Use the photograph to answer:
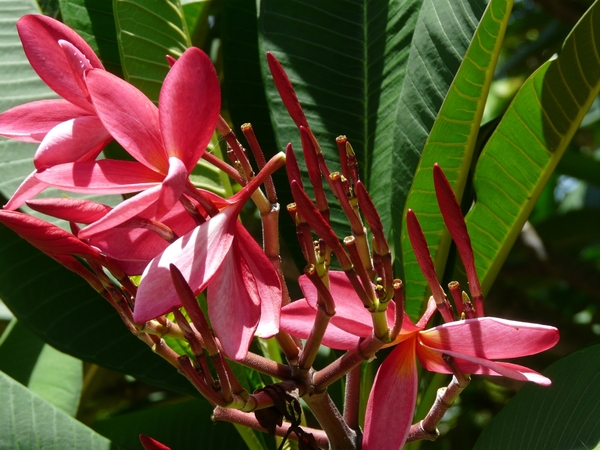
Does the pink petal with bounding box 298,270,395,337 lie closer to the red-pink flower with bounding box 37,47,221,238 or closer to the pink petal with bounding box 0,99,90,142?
the red-pink flower with bounding box 37,47,221,238

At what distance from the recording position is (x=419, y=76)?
37.5 inches

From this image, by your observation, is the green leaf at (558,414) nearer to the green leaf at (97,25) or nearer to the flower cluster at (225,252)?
the flower cluster at (225,252)

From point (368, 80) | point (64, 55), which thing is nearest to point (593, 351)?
point (368, 80)

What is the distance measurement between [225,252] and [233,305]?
4 cm

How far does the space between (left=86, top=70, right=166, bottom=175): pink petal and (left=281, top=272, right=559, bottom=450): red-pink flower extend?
6.4 inches

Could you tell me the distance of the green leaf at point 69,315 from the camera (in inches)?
38.2

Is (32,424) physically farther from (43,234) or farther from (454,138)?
(454,138)

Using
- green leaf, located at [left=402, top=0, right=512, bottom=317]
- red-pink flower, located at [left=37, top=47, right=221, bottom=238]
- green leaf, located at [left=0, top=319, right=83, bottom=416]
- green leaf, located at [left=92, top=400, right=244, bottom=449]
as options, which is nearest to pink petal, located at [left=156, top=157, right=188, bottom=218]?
red-pink flower, located at [left=37, top=47, right=221, bottom=238]

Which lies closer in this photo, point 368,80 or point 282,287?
point 282,287

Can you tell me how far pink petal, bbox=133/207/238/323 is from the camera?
1.71 ft

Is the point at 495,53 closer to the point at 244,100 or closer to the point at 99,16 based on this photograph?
the point at 244,100

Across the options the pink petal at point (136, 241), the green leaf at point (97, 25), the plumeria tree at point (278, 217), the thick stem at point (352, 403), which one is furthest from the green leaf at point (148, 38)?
the thick stem at point (352, 403)

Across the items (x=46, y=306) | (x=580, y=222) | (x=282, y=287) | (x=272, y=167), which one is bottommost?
(x=580, y=222)

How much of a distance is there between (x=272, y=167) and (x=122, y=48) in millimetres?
447
